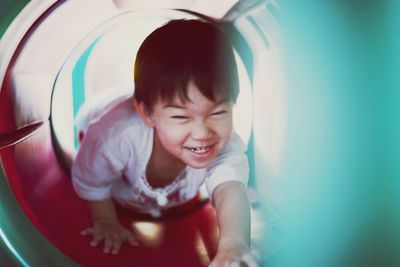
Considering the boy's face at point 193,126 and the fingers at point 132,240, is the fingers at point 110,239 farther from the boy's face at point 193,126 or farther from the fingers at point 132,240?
the boy's face at point 193,126

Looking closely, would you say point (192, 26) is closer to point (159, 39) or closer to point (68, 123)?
point (159, 39)

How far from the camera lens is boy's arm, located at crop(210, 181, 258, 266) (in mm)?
820

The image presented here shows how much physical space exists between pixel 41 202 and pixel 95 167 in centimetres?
11

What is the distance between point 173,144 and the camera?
2.74 feet

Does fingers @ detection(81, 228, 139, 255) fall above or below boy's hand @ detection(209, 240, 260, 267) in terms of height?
above

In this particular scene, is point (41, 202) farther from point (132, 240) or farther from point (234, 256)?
point (234, 256)

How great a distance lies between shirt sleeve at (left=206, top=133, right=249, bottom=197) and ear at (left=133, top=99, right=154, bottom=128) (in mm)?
114

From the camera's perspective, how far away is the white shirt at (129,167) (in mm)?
854

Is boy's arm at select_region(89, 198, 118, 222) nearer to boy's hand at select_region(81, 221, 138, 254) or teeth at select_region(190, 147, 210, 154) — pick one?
boy's hand at select_region(81, 221, 138, 254)

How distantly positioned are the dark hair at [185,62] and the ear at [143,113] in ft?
0.07

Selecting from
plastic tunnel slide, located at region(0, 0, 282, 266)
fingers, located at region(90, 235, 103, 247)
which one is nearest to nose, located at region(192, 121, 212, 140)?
plastic tunnel slide, located at region(0, 0, 282, 266)

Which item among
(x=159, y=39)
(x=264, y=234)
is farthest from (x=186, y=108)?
(x=264, y=234)

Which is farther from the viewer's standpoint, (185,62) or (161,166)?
(161,166)

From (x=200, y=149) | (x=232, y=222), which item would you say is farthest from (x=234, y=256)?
(x=200, y=149)
